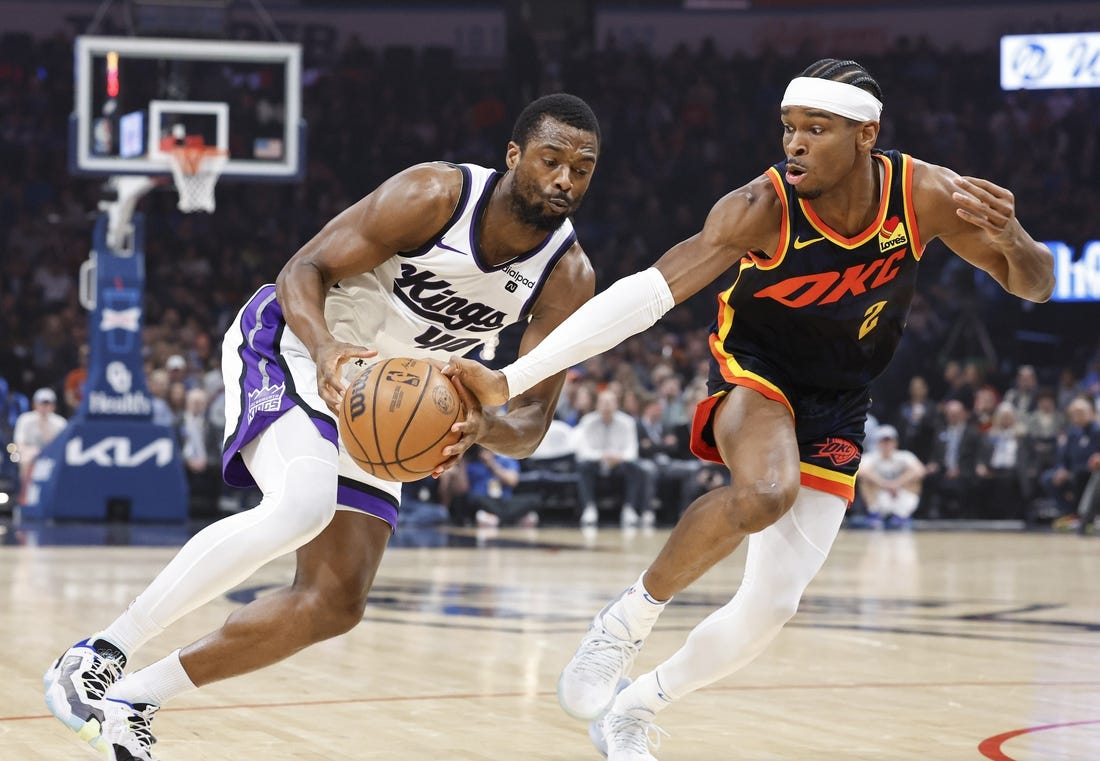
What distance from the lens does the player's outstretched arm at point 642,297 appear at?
405 centimetres

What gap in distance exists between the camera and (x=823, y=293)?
4371mm

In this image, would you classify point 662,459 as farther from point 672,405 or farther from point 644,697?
point 644,697

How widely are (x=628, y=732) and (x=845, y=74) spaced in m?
1.99

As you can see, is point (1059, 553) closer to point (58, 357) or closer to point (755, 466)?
point (755, 466)

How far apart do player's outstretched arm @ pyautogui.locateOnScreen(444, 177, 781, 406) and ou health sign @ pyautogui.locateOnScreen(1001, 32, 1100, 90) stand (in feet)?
54.3

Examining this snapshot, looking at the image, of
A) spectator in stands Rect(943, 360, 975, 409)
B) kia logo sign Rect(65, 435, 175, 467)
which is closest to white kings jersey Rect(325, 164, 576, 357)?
kia logo sign Rect(65, 435, 175, 467)

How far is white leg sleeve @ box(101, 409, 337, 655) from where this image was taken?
399cm

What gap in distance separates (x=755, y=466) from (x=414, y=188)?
1.26 m

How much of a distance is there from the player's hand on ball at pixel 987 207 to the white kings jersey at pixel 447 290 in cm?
114

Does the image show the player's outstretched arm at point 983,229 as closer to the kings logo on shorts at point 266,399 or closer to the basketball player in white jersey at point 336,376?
the basketball player in white jersey at point 336,376

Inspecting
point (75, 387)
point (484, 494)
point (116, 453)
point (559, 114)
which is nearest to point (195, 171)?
point (116, 453)

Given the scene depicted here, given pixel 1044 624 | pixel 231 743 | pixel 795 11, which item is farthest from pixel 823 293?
pixel 795 11

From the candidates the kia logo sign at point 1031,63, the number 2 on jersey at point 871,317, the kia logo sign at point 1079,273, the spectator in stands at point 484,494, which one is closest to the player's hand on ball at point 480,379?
the number 2 on jersey at point 871,317

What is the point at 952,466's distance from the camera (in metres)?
16.4
